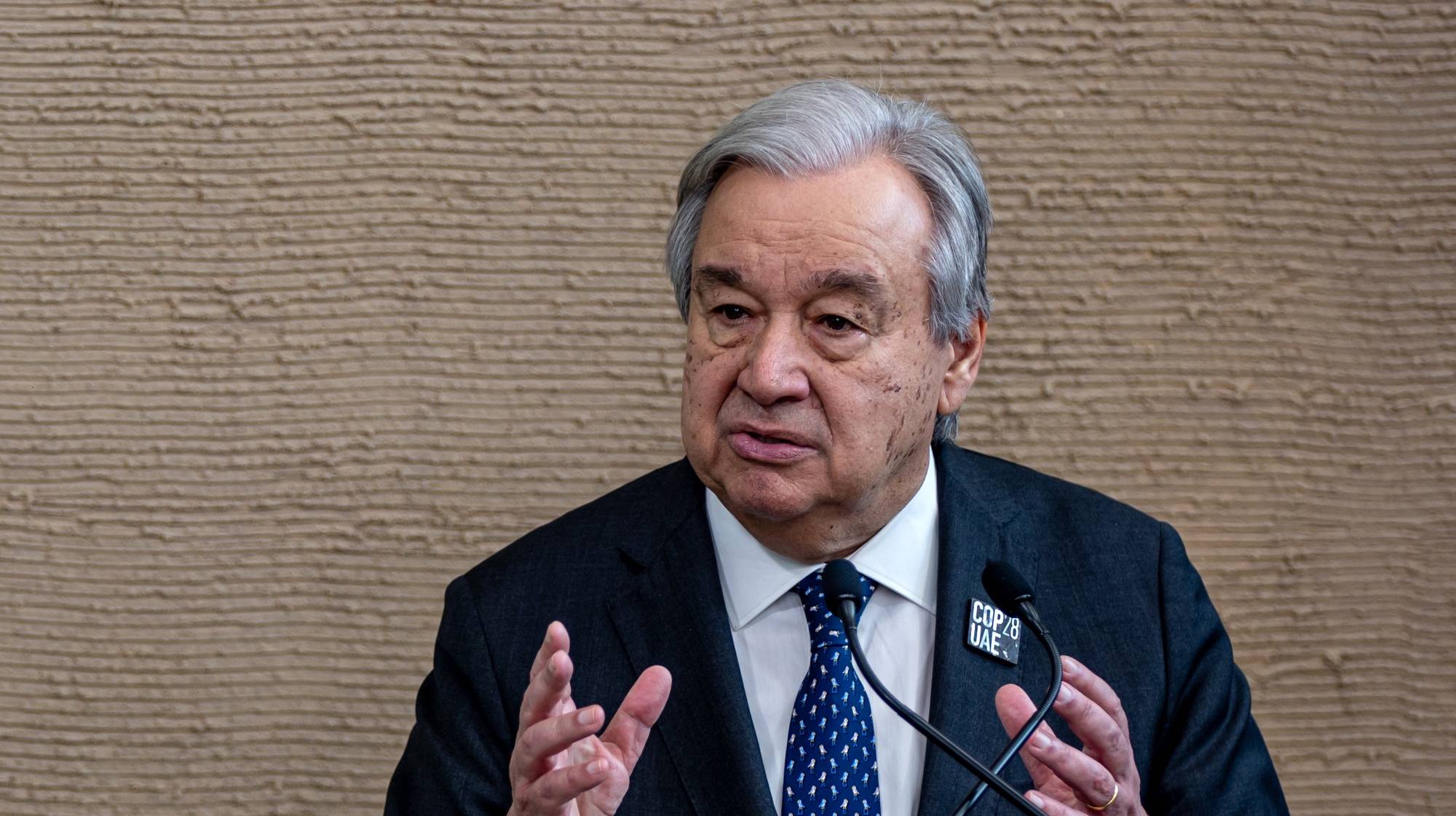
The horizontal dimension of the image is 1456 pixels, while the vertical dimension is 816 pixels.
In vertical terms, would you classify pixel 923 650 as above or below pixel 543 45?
below

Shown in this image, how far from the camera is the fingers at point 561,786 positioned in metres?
1.27

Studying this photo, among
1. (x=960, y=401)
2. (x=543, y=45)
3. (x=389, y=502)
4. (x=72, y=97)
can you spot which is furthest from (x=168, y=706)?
(x=960, y=401)

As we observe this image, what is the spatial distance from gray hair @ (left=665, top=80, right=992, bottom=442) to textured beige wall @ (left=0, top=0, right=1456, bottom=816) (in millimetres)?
441

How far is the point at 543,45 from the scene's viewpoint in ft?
7.05

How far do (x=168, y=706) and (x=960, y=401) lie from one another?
1.30m

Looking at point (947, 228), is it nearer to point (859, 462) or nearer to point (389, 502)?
point (859, 462)

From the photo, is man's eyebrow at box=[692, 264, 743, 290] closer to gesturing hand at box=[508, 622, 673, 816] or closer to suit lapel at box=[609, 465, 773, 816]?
suit lapel at box=[609, 465, 773, 816]

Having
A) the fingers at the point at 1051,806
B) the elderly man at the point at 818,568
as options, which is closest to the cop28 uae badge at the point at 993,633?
the elderly man at the point at 818,568

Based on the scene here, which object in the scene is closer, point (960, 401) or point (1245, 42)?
point (960, 401)

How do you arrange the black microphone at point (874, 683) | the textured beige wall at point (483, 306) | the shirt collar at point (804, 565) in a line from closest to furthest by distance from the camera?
the black microphone at point (874, 683) → the shirt collar at point (804, 565) → the textured beige wall at point (483, 306)

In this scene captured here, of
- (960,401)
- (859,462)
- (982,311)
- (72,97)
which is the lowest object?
(859,462)

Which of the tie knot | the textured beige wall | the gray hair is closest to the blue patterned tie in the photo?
the tie knot

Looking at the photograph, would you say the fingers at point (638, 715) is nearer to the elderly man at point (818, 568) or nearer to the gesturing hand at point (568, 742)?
the gesturing hand at point (568, 742)

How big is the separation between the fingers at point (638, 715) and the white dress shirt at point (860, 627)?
0.29 m
